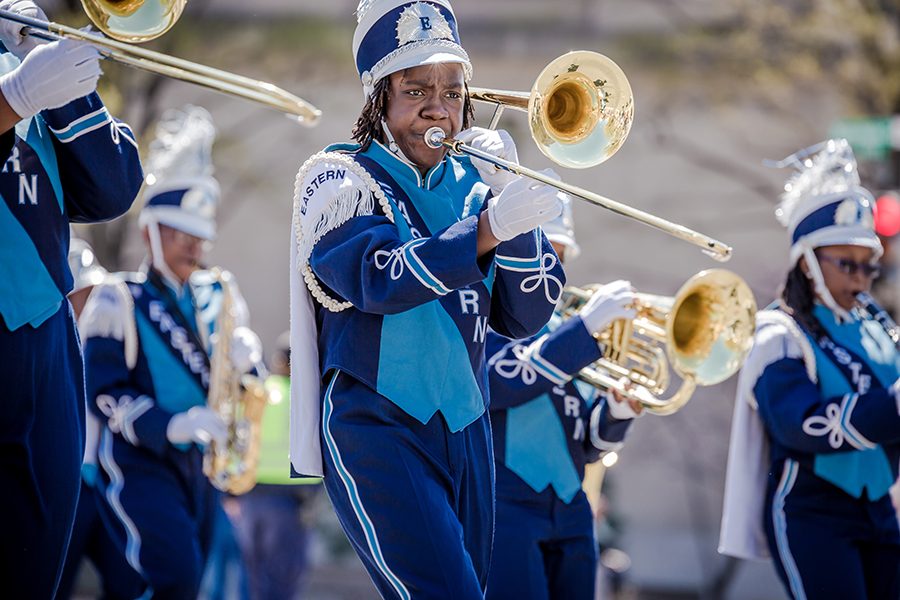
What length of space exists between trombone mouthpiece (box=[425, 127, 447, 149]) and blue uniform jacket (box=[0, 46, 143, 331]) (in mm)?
834

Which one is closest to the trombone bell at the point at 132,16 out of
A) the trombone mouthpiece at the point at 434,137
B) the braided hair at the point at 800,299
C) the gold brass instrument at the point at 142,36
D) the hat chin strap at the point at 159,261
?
the gold brass instrument at the point at 142,36

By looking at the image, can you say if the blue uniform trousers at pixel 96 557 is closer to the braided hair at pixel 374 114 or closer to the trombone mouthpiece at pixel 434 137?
the braided hair at pixel 374 114

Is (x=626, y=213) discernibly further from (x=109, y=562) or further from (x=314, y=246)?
(x=109, y=562)

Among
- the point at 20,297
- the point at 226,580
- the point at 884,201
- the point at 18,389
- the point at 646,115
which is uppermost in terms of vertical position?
the point at 646,115

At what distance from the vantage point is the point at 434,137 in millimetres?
3020

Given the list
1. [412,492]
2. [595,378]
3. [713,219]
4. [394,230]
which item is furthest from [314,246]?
[713,219]

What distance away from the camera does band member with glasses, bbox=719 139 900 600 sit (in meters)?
4.51

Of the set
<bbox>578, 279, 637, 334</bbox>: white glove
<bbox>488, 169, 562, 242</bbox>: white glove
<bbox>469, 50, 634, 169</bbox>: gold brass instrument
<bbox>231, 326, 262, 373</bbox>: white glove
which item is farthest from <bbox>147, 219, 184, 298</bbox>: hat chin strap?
<bbox>488, 169, 562, 242</bbox>: white glove

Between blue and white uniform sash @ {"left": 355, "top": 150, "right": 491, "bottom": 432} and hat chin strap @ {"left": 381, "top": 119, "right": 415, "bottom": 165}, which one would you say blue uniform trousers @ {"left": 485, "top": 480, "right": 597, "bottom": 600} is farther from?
hat chin strap @ {"left": 381, "top": 119, "right": 415, "bottom": 165}

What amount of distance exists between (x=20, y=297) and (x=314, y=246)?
0.75 m

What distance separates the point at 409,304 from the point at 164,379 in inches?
118

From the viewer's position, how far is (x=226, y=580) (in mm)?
7535

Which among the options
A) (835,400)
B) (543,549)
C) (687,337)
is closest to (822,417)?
(835,400)

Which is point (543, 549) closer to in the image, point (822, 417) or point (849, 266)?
point (822, 417)
